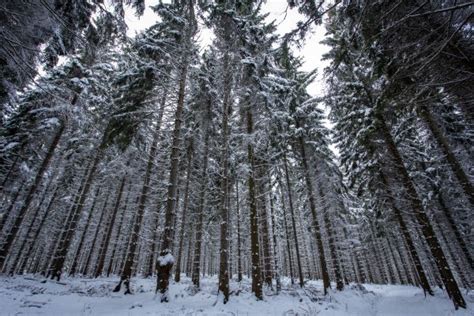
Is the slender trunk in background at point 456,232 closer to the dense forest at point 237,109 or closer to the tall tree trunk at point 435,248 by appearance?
the dense forest at point 237,109

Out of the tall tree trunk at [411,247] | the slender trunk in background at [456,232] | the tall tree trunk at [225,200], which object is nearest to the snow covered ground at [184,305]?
the tall tree trunk at [411,247]

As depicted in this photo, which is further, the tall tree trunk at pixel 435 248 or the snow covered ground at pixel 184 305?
the tall tree trunk at pixel 435 248

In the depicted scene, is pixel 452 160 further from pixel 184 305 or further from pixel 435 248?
pixel 184 305

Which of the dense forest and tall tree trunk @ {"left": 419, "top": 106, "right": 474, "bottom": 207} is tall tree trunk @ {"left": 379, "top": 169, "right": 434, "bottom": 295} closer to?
the dense forest

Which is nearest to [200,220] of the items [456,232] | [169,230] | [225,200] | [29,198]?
[225,200]

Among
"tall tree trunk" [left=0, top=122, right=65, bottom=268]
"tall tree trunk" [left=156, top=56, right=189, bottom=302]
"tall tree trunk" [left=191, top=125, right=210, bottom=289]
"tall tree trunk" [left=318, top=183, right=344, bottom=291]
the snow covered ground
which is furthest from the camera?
"tall tree trunk" [left=318, top=183, right=344, bottom=291]

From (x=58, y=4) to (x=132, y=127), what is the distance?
16.8 feet

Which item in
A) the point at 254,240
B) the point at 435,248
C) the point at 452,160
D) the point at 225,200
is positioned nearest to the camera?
the point at 435,248

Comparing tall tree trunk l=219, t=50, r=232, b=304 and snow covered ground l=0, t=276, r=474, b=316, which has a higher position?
tall tree trunk l=219, t=50, r=232, b=304

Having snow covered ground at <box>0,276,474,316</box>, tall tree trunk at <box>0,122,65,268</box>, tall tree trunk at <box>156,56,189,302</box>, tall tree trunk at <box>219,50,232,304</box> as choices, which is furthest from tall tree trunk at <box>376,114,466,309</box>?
tall tree trunk at <box>0,122,65,268</box>

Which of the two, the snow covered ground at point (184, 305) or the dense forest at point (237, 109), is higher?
the dense forest at point (237, 109)

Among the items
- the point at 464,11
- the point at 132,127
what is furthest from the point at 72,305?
the point at 464,11

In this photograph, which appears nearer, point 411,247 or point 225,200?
point 225,200

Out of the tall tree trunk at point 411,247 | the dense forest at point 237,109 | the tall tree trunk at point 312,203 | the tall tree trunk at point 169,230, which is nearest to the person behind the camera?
the dense forest at point 237,109
